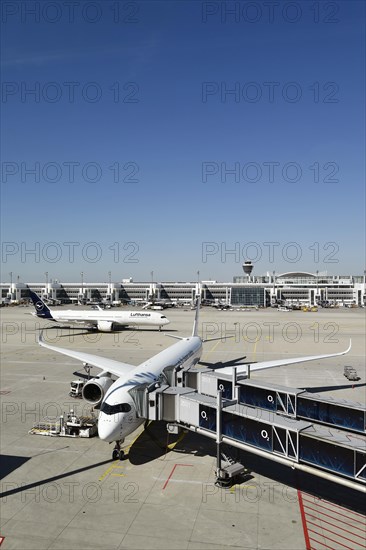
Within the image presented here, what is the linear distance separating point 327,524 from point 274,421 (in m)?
4.25

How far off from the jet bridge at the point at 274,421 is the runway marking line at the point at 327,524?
207 centimetres

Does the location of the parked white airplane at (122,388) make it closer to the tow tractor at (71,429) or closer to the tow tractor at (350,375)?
the tow tractor at (71,429)

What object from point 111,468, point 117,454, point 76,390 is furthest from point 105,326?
point 111,468

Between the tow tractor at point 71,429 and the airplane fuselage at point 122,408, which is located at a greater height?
the airplane fuselage at point 122,408

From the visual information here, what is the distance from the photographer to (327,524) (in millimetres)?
16234

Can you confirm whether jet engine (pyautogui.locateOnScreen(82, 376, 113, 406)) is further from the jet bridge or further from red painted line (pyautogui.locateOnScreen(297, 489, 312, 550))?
red painted line (pyautogui.locateOnScreen(297, 489, 312, 550))

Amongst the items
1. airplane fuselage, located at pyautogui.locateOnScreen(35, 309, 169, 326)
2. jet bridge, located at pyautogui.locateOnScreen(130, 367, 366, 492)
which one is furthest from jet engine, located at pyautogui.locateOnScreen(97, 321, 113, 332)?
jet bridge, located at pyautogui.locateOnScreen(130, 367, 366, 492)

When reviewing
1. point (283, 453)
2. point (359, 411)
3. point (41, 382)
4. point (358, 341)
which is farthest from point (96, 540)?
point (358, 341)

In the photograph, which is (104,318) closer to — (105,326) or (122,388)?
(105,326)

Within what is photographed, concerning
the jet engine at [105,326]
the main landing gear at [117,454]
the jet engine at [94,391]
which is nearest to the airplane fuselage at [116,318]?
the jet engine at [105,326]

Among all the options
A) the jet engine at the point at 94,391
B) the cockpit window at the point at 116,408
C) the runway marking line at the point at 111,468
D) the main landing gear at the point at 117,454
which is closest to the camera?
the runway marking line at the point at 111,468

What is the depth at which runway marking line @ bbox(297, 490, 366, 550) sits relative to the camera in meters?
15.0

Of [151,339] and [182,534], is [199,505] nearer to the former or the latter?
[182,534]

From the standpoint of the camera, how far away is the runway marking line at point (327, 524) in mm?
15049
